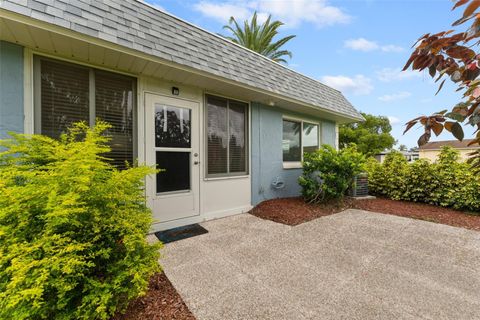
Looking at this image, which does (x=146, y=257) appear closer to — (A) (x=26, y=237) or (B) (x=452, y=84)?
(A) (x=26, y=237)

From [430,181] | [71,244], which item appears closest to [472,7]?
[71,244]

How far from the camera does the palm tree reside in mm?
12117

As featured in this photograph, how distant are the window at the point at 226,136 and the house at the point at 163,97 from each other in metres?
0.02

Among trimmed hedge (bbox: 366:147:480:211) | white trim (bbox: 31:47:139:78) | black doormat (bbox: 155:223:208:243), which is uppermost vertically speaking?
white trim (bbox: 31:47:139:78)

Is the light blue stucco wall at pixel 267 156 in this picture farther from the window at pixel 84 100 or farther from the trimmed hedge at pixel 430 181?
the trimmed hedge at pixel 430 181

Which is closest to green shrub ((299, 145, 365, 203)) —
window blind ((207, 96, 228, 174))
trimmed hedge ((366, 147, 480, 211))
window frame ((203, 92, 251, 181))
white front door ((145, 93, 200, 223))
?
window frame ((203, 92, 251, 181))

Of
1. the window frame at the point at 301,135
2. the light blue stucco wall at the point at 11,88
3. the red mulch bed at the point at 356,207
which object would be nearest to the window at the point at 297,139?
the window frame at the point at 301,135

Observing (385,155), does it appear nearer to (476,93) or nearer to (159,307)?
(476,93)

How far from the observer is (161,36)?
10.7 feet

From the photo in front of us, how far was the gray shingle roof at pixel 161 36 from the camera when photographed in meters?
2.40

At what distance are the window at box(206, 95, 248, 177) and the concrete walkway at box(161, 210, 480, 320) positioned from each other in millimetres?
1315

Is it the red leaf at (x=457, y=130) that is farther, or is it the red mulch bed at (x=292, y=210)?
the red mulch bed at (x=292, y=210)

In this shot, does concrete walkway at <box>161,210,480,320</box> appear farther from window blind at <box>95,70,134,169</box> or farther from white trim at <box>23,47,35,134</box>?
white trim at <box>23,47,35,134</box>

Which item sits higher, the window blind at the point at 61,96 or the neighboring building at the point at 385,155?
the window blind at the point at 61,96
